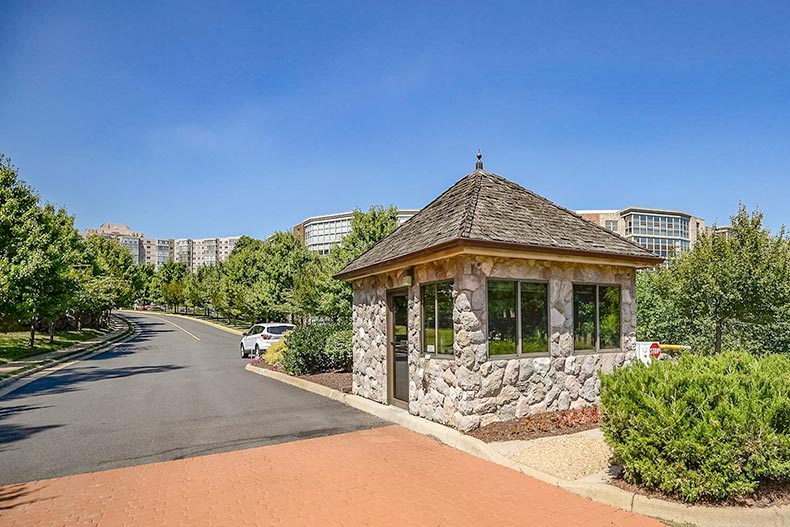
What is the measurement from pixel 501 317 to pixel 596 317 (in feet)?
7.61

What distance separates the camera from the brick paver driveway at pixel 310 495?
5.38 metres

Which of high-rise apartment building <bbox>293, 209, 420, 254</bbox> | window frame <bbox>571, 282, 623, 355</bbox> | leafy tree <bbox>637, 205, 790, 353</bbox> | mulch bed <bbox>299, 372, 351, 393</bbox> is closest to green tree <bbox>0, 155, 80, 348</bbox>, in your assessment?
mulch bed <bbox>299, 372, 351, 393</bbox>

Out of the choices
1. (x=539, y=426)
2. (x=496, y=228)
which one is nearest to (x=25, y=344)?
(x=496, y=228)

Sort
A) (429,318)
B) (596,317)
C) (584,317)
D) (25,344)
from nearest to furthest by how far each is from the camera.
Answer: (429,318) → (584,317) → (596,317) → (25,344)

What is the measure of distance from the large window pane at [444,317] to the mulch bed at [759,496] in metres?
3.65

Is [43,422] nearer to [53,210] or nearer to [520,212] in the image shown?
[520,212]

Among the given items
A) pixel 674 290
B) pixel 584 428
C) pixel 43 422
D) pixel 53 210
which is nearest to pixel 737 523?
pixel 584 428

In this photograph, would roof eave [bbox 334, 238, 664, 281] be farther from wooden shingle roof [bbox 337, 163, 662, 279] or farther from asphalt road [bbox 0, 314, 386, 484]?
asphalt road [bbox 0, 314, 386, 484]

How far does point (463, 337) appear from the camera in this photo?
8.20 m

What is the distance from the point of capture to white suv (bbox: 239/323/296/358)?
24.3 metres

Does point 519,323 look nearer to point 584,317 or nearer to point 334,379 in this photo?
point 584,317

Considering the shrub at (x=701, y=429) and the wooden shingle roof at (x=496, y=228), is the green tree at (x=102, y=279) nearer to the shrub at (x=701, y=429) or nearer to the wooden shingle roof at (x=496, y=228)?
the wooden shingle roof at (x=496, y=228)

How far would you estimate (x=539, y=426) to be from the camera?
814cm

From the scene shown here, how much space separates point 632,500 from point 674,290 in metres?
15.1
